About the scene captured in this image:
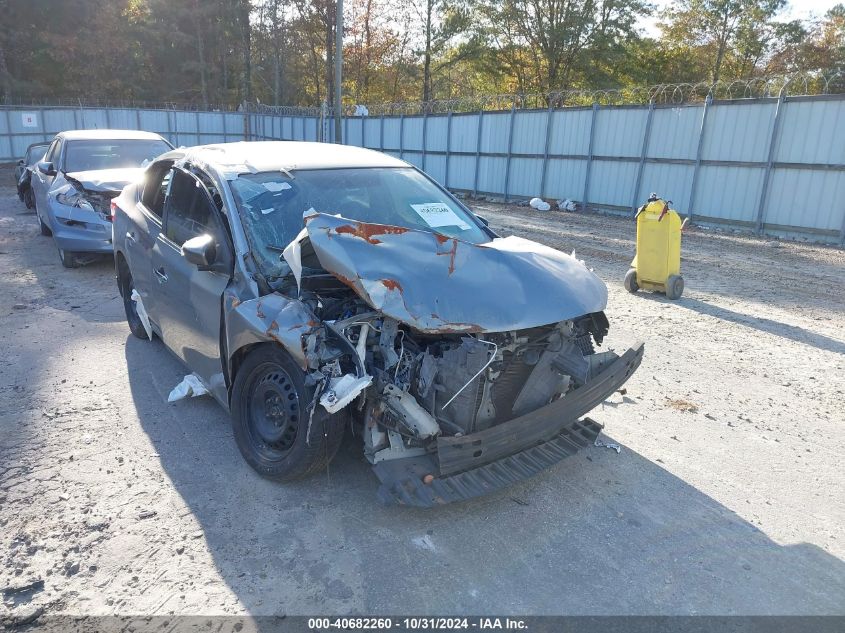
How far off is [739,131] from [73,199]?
45.3 ft

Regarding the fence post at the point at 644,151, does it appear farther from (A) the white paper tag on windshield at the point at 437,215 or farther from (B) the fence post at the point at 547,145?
(A) the white paper tag on windshield at the point at 437,215

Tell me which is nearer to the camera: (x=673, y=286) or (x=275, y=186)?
(x=275, y=186)

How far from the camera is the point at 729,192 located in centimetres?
1448

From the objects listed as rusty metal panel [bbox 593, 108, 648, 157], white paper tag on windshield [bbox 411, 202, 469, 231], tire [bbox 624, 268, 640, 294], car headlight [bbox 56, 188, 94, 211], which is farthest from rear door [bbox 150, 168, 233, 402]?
rusty metal panel [bbox 593, 108, 648, 157]

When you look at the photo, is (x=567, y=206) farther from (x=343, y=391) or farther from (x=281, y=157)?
(x=343, y=391)

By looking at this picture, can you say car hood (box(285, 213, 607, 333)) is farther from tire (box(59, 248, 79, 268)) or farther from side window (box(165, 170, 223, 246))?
tire (box(59, 248, 79, 268))

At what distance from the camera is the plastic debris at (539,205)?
1822 cm

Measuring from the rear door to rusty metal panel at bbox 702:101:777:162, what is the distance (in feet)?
44.7

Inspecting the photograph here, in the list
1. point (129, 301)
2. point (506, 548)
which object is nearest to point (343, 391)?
point (506, 548)

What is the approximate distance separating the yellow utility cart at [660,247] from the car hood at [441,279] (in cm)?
481

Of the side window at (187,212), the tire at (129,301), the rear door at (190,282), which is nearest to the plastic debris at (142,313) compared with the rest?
the tire at (129,301)

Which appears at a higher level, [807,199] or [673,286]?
[807,199]

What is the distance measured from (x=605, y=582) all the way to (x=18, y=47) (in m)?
42.6

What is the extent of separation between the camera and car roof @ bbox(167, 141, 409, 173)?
412 centimetres
